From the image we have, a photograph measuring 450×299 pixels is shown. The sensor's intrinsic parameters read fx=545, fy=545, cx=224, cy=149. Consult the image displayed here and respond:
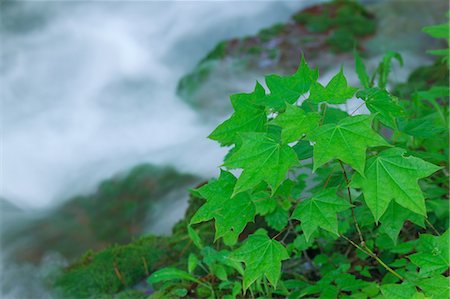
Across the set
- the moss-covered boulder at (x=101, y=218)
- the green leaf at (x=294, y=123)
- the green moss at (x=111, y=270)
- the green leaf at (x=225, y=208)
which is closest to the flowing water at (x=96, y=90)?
the moss-covered boulder at (x=101, y=218)

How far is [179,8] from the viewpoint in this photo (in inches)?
243

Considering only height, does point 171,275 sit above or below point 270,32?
below

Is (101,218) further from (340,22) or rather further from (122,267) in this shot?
(340,22)

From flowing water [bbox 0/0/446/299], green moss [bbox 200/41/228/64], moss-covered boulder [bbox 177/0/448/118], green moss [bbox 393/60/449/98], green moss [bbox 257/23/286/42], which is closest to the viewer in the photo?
green moss [bbox 393/60/449/98]

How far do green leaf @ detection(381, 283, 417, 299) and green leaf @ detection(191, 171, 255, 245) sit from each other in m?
0.42

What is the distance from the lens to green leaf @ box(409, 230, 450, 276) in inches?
58.1

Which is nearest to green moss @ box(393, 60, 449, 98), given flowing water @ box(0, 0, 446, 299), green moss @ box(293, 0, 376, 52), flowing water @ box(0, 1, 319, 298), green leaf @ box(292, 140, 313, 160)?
flowing water @ box(0, 0, 446, 299)

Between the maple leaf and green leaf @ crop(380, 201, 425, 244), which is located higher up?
green leaf @ crop(380, 201, 425, 244)

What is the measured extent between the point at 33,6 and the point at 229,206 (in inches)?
213

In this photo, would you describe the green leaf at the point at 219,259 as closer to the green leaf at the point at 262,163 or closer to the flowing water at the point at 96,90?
the green leaf at the point at 262,163

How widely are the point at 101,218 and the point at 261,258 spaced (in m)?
2.47

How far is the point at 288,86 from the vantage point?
4.89ft

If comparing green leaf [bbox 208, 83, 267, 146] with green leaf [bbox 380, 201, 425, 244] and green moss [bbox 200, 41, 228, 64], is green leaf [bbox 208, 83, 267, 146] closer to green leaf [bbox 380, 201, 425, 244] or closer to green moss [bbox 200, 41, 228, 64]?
green leaf [bbox 380, 201, 425, 244]

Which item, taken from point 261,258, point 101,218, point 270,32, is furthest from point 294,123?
point 270,32
